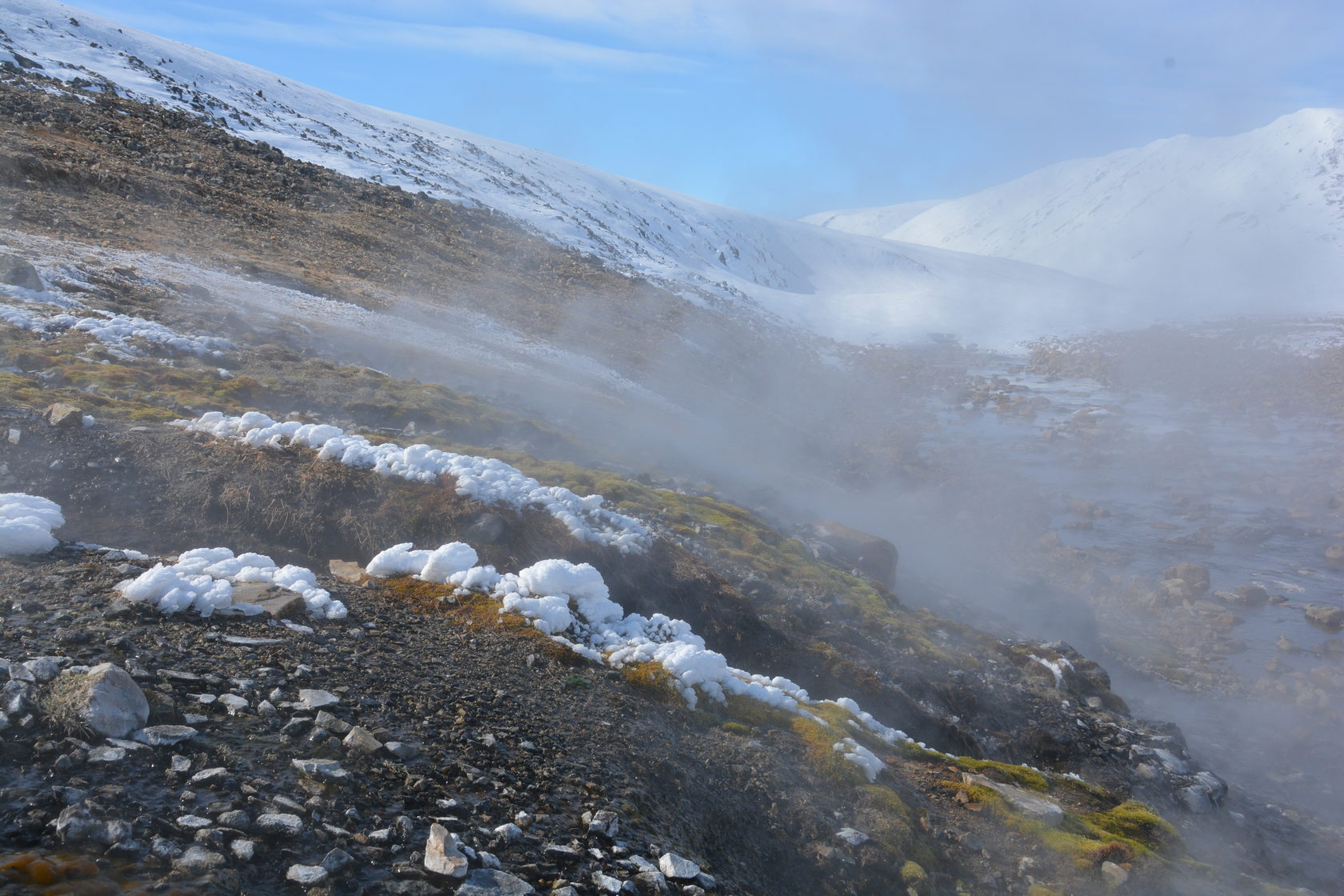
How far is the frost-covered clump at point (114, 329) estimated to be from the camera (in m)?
14.0

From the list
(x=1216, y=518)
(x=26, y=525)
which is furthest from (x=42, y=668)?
(x=1216, y=518)

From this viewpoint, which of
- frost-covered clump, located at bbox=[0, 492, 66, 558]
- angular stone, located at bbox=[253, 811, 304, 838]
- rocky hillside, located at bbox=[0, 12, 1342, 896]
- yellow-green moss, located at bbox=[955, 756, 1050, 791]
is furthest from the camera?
yellow-green moss, located at bbox=[955, 756, 1050, 791]

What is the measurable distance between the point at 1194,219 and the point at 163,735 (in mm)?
165312

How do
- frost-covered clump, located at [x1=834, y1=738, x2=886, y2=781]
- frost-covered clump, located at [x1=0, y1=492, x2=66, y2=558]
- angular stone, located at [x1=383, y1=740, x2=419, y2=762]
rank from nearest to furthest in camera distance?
1. angular stone, located at [x1=383, y1=740, x2=419, y2=762]
2. frost-covered clump, located at [x1=0, y1=492, x2=66, y2=558]
3. frost-covered clump, located at [x1=834, y1=738, x2=886, y2=781]

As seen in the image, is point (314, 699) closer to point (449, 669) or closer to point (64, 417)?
point (449, 669)

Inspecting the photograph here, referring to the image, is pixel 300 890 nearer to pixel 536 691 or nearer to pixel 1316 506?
pixel 536 691

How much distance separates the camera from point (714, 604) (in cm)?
1018

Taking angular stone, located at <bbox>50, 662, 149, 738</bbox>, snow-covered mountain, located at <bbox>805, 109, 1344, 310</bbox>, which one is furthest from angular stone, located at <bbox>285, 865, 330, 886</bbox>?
snow-covered mountain, located at <bbox>805, 109, 1344, 310</bbox>

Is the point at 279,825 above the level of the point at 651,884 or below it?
above

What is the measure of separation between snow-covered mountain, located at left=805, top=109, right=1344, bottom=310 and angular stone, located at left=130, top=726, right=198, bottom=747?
9890cm

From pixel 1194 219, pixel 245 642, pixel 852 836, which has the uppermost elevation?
pixel 1194 219

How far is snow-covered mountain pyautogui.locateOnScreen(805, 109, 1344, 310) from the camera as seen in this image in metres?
98.9

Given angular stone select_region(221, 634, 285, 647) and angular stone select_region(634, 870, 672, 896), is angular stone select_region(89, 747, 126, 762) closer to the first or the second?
angular stone select_region(221, 634, 285, 647)

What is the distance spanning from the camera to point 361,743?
14.2 feet
